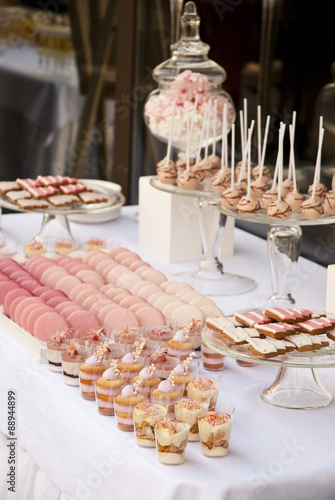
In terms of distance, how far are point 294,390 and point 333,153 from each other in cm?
127

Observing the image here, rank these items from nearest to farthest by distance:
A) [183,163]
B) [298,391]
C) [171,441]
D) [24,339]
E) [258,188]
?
[171,441], [298,391], [24,339], [258,188], [183,163]

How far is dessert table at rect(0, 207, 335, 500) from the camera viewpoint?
5.15ft

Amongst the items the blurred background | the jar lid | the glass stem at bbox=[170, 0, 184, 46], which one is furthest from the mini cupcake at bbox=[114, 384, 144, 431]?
the blurred background

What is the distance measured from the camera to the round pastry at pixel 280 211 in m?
2.28

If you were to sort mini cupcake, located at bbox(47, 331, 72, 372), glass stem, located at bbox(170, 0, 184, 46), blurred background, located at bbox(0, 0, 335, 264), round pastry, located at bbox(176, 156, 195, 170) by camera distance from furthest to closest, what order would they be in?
blurred background, located at bbox(0, 0, 335, 264), glass stem, located at bbox(170, 0, 184, 46), round pastry, located at bbox(176, 156, 195, 170), mini cupcake, located at bbox(47, 331, 72, 372)

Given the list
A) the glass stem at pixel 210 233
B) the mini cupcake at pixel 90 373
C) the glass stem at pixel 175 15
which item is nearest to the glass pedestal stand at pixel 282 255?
the glass stem at pixel 210 233

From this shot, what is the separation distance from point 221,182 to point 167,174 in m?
0.21

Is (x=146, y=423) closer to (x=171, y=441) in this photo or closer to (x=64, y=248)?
(x=171, y=441)

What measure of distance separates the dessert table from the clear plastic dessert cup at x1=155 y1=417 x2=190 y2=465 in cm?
2

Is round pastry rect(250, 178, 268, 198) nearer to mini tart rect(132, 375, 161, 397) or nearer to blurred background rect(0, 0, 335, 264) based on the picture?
mini tart rect(132, 375, 161, 397)

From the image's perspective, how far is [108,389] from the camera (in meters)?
1.80

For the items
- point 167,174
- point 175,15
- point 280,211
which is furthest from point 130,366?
point 175,15

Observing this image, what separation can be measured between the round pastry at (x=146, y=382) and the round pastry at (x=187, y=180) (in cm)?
96

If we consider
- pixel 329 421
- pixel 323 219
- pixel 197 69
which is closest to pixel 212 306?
pixel 323 219
